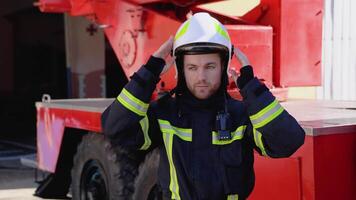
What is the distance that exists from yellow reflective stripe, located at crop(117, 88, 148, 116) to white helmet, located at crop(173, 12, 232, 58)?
275 mm

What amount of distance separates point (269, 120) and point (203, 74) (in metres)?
0.34

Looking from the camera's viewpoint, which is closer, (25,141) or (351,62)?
(351,62)

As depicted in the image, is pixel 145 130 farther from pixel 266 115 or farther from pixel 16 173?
pixel 16 173

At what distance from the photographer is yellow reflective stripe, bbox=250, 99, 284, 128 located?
264cm

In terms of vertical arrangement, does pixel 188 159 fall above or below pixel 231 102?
below

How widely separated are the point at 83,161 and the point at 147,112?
3243mm

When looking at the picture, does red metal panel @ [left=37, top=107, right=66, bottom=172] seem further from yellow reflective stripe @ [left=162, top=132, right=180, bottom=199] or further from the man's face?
the man's face

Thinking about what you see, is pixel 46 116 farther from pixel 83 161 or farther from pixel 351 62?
pixel 351 62

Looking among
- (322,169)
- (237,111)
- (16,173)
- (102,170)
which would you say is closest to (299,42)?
(322,169)

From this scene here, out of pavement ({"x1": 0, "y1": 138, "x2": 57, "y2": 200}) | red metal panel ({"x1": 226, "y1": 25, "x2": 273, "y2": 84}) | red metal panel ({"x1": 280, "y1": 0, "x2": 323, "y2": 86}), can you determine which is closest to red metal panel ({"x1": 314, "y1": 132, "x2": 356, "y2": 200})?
red metal panel ({"x1": 226, "y1": 25, "x2": 273, "y2": 84})

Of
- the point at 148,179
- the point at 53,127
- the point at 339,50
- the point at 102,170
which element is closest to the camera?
the point at 148,179

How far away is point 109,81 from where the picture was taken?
1775 cm

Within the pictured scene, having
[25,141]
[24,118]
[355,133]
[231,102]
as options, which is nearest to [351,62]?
[355,133]

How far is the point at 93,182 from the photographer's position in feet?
19.4
